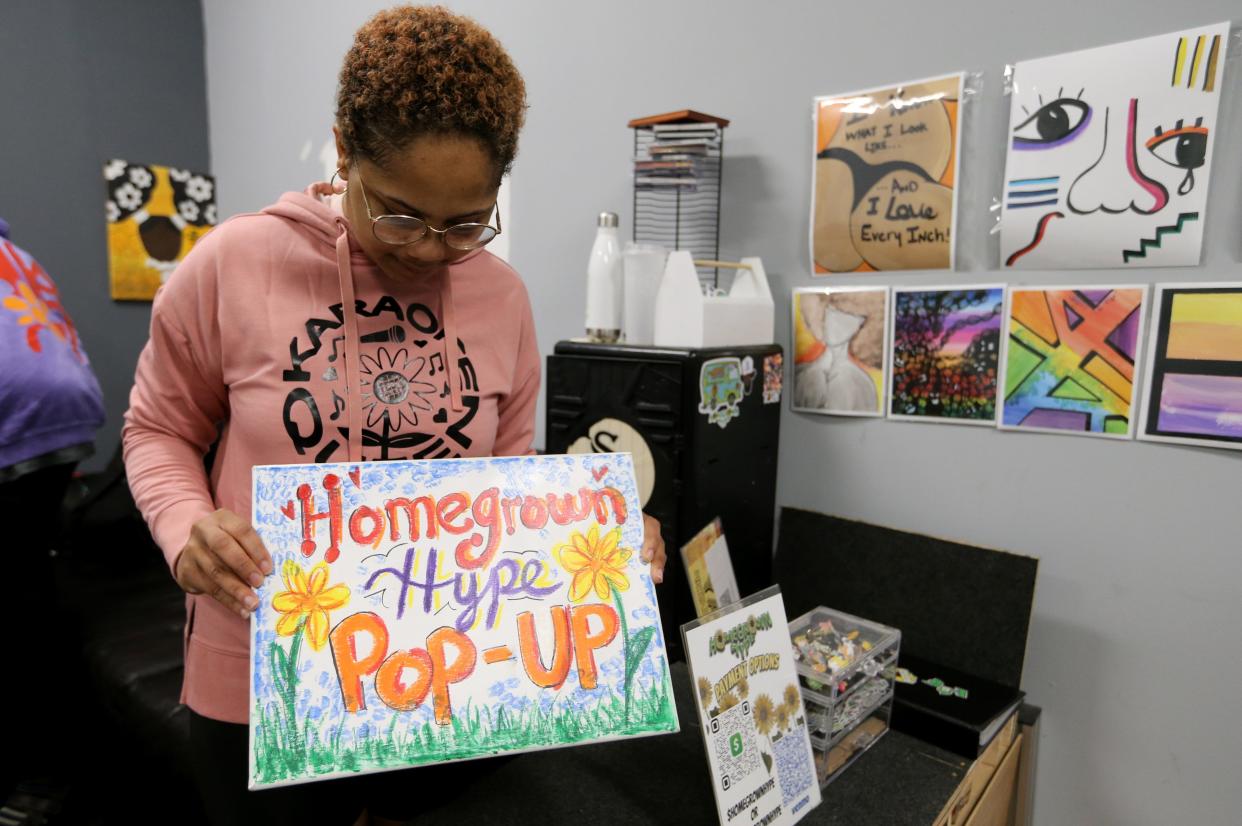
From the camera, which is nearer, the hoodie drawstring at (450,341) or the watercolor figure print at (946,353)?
the hoodie drawstring at (450,341)

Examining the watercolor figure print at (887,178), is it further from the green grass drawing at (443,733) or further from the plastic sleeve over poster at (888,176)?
the green grass drawing at (443,733)

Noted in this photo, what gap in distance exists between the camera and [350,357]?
84 cm

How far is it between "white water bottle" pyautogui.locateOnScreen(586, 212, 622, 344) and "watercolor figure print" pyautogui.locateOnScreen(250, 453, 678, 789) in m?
0.70

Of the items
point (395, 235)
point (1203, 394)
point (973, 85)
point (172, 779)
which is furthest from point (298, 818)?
point (973, 85)

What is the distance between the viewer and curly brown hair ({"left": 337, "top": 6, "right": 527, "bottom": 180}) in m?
0.72

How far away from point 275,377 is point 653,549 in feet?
1.55

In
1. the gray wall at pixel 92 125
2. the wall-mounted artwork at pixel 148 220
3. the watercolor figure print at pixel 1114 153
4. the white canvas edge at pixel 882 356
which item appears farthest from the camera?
the wall-mounted artwork at pixel 148 220

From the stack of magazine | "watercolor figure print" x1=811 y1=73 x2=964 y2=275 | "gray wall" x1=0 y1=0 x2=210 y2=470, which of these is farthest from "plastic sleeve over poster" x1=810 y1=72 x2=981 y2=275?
"gray wall" x1=0 y1=0 x2=210 y2=470

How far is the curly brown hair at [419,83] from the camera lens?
0.72m

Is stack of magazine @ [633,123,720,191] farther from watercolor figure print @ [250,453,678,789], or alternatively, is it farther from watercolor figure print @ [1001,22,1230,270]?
watercolor figure print @ [250,453,678,789]

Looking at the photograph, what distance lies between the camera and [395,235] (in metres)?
0.79

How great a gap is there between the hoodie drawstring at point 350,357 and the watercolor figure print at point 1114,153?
1.11m

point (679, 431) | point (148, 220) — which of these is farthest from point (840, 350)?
point (148, 220)

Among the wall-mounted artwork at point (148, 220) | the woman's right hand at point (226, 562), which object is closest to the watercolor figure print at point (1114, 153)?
the woman's right hand at point (226, 562)
